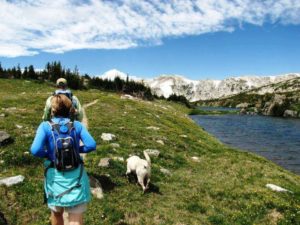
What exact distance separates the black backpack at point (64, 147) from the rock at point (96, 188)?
7164 mm

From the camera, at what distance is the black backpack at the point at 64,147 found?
741cm

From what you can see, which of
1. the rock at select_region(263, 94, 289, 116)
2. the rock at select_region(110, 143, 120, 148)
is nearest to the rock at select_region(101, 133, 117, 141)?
the rock at select_region(110, 143, 120, 148)

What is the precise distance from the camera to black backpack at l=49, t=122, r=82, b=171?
741 cm

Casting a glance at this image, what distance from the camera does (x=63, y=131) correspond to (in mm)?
7461

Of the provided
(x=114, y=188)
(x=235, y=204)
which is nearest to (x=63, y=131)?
(x=114, y=188)

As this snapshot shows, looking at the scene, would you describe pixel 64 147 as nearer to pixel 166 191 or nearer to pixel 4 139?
pixel 166 191

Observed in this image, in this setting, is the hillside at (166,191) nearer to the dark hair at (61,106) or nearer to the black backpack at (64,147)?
the black backpack at (64,147)

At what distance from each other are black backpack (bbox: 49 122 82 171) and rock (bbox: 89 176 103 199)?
7164 mm

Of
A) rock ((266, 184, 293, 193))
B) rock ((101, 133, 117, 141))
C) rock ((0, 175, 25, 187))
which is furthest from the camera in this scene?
rock ((101, 133, 117, 141))

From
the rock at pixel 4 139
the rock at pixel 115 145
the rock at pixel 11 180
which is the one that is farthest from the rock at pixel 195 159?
the rock at pixel 11 180

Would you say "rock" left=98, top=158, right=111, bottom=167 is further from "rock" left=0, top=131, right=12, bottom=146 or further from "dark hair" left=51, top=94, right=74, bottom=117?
"dark hair" left=51, top=94, right=74, bottom=117

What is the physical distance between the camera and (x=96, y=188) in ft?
48.3

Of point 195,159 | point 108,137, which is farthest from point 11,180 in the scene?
point 195,159

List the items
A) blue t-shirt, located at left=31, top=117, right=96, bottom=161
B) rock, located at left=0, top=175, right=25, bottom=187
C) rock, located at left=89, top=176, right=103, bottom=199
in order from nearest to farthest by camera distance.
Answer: blue t-shirt, located at left=31, top=117, right=96, bottom=161
rock, located at left=0, top=175, right=25, bottom=187
rock, located at left=89, top=176, right=103, bottom=199
